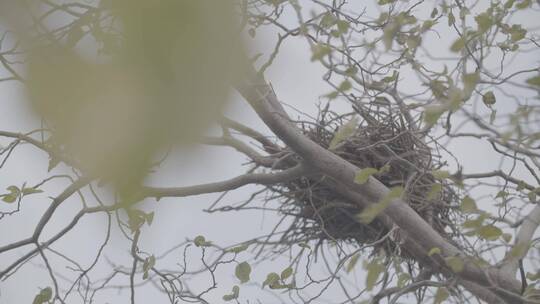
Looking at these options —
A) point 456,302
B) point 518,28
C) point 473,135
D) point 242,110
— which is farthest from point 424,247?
point 242,110

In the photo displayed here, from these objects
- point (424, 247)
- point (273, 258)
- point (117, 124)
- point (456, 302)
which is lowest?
point (117, 124)

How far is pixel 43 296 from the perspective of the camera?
4.50ft

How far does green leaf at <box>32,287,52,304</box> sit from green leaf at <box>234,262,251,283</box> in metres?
0.42

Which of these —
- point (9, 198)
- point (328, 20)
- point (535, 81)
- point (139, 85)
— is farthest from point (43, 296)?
point (139, 85)

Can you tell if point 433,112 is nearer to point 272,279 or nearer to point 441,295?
point 441,295

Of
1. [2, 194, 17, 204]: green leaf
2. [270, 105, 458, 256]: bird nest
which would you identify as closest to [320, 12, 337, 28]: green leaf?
[270, 105, 458, 256]: bird nest

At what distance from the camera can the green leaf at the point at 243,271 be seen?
4.89ft

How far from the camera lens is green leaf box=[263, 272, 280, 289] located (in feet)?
4.77

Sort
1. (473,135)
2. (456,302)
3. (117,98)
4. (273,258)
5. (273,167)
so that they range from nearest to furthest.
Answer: (117,98)
(473,135)
(456,302)
(273,167)
(273,258)

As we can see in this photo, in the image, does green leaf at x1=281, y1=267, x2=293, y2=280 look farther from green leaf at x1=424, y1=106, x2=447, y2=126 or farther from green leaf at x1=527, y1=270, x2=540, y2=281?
green leaf at x1=424, y1=106, x2=447, y2=126

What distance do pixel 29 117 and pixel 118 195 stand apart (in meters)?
0.03

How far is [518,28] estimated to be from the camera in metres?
1.52

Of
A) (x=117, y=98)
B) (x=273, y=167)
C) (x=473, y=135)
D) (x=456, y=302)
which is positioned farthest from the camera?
(x=273, y=167)

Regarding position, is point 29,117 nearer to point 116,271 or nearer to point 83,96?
point 83,96
